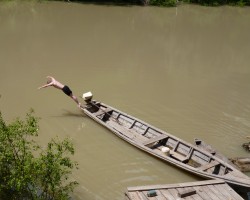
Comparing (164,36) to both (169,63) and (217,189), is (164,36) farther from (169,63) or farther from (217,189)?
(217,189)

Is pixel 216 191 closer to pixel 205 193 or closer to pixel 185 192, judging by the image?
pixel 205 193

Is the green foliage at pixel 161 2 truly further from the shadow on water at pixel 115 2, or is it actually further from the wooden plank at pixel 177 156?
the wooden plank at pixel 177 156

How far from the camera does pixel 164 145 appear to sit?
11023mm

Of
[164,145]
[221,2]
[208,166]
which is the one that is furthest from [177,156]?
[221,2]

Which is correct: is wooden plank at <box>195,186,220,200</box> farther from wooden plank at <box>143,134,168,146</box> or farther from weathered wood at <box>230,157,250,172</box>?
wooden plank at <box>143,134,168,146</box>

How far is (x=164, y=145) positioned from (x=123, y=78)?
544 centimetres

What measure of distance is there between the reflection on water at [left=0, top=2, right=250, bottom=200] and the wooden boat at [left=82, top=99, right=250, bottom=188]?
11.4 inches

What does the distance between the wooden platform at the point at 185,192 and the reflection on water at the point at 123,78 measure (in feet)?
3.21

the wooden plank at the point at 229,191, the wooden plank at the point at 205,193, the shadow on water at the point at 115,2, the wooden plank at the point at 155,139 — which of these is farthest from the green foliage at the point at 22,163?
the shadow on water at the point at 115,2

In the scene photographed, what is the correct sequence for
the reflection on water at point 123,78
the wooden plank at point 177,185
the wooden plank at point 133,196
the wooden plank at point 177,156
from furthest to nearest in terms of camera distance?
1. the reflection on water at point 123,78
2. the wooden plank at point 177,156
3. the wooden plank at point 177,185
4. the wooden plank at point 133,196

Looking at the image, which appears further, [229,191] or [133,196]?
[229,191]

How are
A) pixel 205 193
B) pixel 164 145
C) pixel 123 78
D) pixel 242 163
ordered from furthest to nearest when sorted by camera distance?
pixel 123 78
pixel 164 145
pixel 242 163
pixel 205 193

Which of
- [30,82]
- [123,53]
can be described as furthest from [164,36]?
[30,82]

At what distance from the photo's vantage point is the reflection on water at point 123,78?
10.5 m
